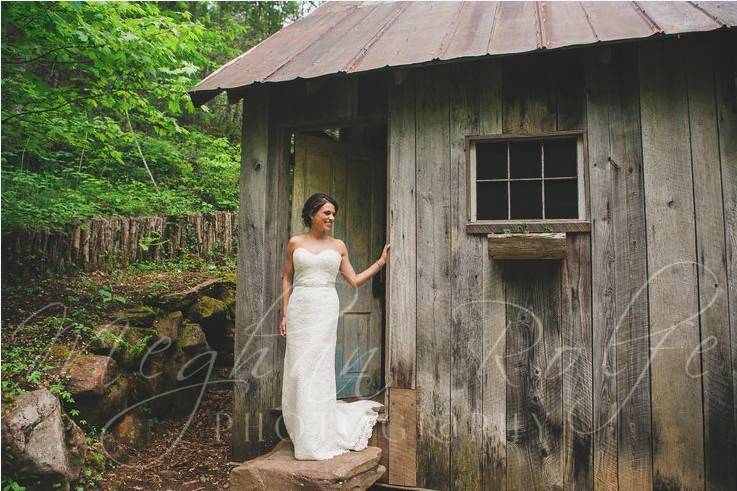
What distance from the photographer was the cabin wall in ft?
11.6

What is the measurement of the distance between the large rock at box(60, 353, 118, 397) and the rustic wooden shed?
1.15 meters

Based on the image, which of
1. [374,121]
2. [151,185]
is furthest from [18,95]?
[151,185]

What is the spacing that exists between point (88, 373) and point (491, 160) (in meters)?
3.82

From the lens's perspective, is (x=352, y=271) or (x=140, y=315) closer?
(x=352, y=271)

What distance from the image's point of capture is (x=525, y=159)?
13.1 ft

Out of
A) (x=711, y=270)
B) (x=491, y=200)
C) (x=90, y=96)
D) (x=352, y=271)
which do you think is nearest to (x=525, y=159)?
(x=491, y=200)

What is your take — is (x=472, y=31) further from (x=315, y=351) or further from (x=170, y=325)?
(x=170, y=325)

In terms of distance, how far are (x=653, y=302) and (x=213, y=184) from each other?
845 centimetres

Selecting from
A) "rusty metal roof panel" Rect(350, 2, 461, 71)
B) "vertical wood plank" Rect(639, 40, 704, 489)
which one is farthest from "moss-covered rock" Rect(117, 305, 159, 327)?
"vertical wood plank" Rect(639, 40, 704, 489)

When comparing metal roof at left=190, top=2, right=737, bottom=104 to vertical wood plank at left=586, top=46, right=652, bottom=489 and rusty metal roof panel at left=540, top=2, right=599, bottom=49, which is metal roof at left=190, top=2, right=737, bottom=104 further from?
vertical wood plank at left=586, top=46, right=652, bottom=489

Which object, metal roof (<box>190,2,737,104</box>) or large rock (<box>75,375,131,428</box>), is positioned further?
large rock (<box>75,375,131,428</box>)

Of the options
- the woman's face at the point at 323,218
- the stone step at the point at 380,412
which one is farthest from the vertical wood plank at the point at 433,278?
the woman's face at the point at 323,218

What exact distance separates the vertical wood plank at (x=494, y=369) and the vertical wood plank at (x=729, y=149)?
5.03 ft

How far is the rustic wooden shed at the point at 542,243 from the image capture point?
3551 mm
